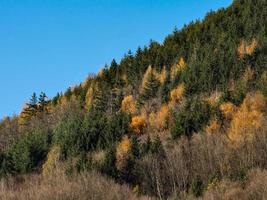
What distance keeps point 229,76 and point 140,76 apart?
2529 cm

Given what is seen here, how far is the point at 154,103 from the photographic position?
10056cm

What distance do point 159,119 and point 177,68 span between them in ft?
67.7

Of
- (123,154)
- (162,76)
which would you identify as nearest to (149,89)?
(162,76)

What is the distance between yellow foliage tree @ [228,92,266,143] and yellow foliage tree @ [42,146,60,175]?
2403 cm

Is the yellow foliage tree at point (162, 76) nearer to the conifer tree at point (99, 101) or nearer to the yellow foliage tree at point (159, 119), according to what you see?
the conifer tree at point (99, 101)

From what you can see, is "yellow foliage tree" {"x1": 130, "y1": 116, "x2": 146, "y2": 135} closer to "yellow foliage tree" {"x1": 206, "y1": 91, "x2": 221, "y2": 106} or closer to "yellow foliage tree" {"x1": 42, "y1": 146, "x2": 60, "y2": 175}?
"yellow foliage tree" {"x1": 206, "y1": 91, "x2": 221, "y2": 106}

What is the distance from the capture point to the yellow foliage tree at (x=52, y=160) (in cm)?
7631

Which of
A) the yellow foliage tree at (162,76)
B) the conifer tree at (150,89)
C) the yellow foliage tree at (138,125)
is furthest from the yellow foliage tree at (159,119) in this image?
the yellow foliage tree at (162,76)

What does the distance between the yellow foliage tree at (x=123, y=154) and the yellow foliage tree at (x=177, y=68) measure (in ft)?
110

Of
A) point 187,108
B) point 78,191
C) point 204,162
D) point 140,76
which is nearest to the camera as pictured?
point 78,191

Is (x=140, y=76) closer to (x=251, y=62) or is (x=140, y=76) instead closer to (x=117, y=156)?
(x=251, y=62)

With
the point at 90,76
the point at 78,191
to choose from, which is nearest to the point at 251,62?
the point at 90,76

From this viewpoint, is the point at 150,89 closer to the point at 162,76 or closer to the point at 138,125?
the point at 162,76

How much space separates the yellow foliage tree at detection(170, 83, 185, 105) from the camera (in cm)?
9706
